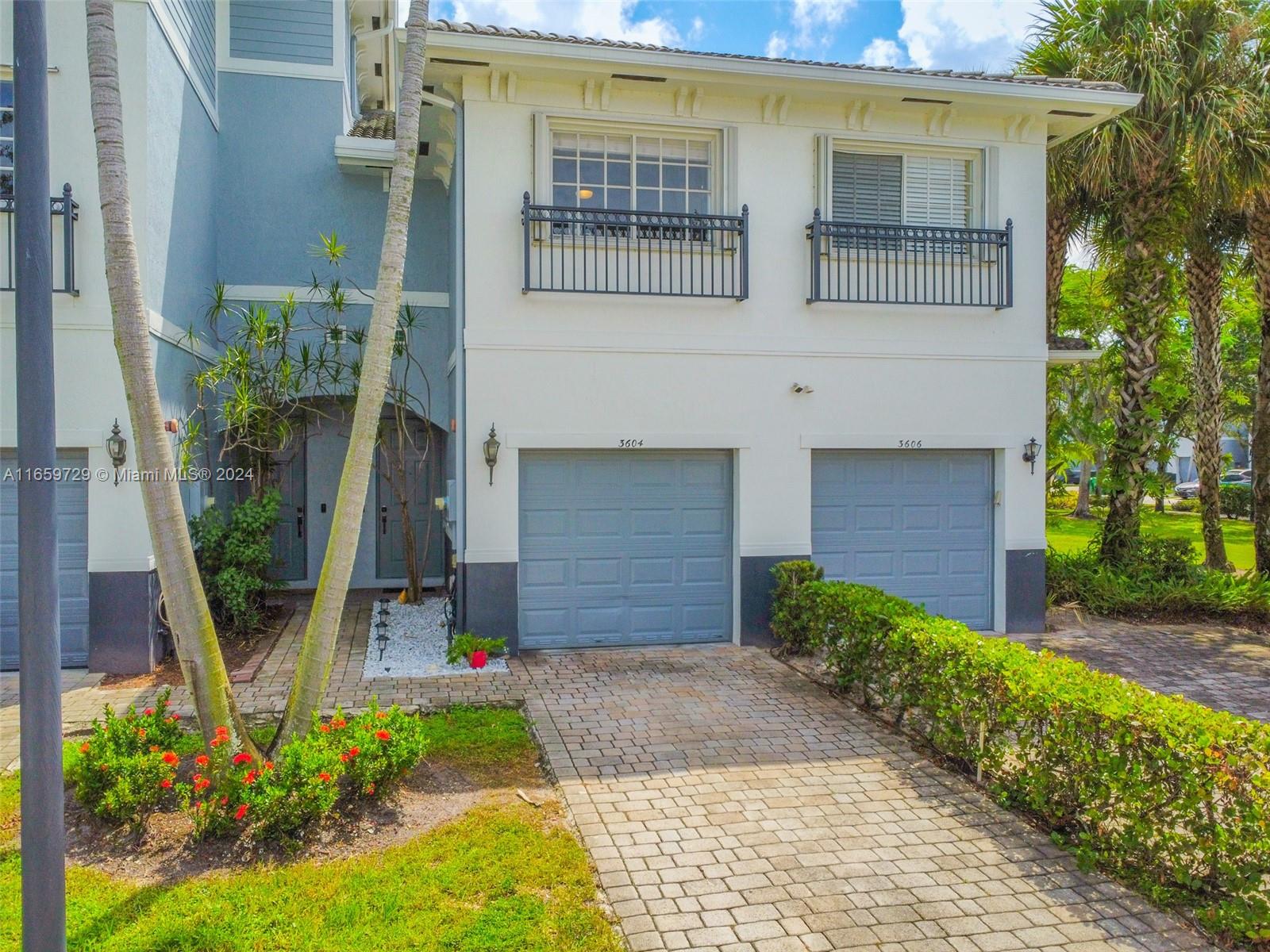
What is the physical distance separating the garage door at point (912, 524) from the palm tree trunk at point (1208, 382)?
5731mm

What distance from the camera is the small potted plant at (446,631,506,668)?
853 cm

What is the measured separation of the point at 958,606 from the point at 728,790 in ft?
18.6

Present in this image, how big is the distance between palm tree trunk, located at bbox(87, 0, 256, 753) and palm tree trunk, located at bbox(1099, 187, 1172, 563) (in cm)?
1136

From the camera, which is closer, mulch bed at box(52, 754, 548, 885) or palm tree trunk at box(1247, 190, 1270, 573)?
mulch bed at box(52, 754, 548, 885)

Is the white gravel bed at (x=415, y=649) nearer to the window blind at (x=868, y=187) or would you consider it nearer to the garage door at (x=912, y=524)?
the garage door at (x=912, y=524)

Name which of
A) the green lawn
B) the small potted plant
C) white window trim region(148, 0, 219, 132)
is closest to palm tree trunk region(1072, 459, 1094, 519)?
the green lawn

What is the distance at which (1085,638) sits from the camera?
10180 millimetres

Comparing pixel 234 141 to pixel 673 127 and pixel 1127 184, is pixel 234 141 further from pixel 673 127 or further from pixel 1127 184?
pixel 1127 184

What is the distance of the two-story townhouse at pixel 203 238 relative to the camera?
26.6ft

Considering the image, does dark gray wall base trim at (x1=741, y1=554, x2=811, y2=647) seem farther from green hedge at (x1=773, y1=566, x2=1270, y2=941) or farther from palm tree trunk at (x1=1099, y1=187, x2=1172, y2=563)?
palm tree trunk at (x1=1099, y1=187, x2=1172, y2=563)

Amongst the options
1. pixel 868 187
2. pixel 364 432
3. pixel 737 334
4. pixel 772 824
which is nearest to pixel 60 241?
pixel 364 432

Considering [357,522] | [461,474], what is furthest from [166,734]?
[461,474]

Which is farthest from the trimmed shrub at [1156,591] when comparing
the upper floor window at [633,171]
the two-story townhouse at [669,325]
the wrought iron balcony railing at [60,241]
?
the wrought iron balcony railing at [60,241]

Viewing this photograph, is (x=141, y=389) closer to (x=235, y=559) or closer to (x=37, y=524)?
(x=37, y=524)
